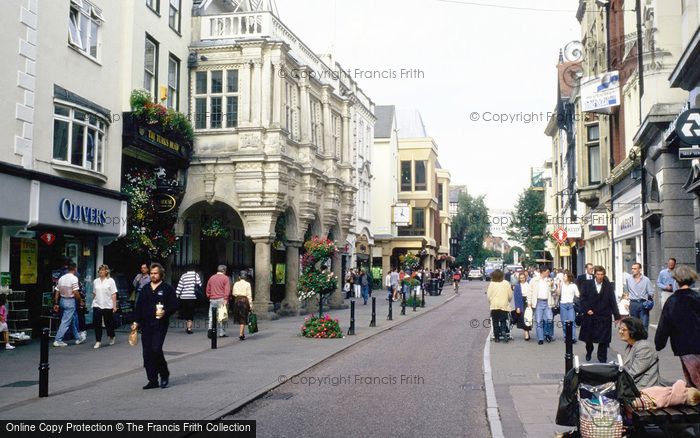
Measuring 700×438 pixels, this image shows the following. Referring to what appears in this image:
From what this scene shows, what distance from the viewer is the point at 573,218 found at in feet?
141

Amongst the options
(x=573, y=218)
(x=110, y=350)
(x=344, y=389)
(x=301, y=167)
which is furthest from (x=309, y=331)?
(x=573, y=218)

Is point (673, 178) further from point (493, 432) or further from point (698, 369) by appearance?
point (493, 432)

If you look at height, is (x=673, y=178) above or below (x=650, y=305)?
above

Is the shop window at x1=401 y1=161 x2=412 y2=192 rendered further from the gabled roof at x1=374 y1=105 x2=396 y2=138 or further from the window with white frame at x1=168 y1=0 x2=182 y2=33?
the window with white frame at x1=168 y1=0 x2=182 y2=33

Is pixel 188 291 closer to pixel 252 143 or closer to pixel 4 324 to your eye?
pixel 4 324

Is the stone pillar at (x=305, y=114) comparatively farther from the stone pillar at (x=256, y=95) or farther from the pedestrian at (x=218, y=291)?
the pedestrian at (x=218, y=291)

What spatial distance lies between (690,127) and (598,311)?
3832mm

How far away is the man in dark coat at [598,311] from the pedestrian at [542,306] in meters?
4.32

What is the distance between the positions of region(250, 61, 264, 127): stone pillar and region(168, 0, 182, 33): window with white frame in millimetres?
3103

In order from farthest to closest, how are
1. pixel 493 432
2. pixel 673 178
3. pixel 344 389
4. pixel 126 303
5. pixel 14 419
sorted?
pixel 126 303 → pixel 673 178 → pixel 344 389 → pixel 14 419 → pixel 493 432

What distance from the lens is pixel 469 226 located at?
95.7 m

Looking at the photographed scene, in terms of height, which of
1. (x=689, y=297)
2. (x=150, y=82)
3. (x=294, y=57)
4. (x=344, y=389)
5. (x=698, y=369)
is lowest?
(x=344, y=389)

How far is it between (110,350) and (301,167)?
1283 centimetres

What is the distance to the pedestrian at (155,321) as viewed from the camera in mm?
10555
